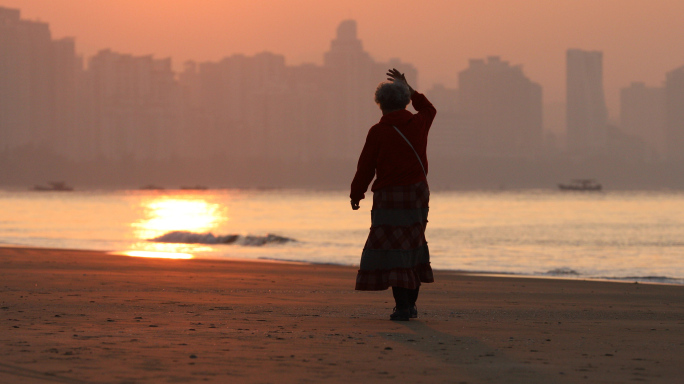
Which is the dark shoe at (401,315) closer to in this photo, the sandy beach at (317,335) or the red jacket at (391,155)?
the sandy beach at (317,335)

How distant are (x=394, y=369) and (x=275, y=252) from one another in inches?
886

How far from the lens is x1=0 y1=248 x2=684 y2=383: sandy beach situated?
5180 millimetres

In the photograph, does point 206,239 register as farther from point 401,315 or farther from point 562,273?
point 401,315

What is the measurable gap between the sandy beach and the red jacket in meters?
1.19

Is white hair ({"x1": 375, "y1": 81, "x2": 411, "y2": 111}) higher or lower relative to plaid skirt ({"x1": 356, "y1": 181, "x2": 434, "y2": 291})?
higher

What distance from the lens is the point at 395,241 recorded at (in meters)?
7.37

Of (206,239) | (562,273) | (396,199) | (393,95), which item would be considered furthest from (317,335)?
(206,239)

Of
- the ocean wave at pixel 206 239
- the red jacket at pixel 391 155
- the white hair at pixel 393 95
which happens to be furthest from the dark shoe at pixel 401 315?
the ocean wave at pixel 206 239

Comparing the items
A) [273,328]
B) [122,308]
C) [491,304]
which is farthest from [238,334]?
[491,304]

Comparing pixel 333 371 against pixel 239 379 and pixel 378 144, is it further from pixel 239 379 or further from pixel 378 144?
pixel 378 144

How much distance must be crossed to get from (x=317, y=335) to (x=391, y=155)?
5.64 ft

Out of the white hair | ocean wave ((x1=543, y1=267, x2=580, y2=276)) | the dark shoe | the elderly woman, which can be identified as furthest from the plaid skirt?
ocean wave ((x1=543, y1=267, x2=580, y2=276))

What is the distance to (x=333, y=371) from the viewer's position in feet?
17.1

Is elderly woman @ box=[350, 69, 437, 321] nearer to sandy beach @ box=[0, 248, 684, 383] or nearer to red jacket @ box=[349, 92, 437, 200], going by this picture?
red jacket @ box=[349, 92, 437, 200]
